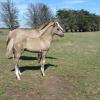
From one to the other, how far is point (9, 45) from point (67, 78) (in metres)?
2.29

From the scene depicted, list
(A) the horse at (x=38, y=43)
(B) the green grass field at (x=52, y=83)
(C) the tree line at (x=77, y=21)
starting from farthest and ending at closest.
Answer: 1. (C) the tree line at (x=77, y=21)
2. (A) the horse at (x=38, y=43)
3. (B) the green grass field at (x=52, y=83)

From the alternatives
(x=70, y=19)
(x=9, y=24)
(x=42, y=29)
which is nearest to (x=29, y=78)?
(x=42, y=29)

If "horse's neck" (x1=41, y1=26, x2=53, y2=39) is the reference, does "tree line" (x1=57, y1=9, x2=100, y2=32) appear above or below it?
below

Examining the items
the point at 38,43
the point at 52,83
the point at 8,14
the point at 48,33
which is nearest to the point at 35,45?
the point at 38,43

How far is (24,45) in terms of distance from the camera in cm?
1029

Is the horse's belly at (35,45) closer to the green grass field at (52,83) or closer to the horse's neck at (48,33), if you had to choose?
the horse's neck at (48,33)

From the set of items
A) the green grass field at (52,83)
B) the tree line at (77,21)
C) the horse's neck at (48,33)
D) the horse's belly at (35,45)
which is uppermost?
the horse's neck at (48,33)

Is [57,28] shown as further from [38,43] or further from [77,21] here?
[77,21]

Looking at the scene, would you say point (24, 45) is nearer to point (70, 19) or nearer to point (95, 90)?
point (95, 90)

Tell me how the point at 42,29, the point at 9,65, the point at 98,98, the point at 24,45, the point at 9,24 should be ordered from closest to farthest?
the point at 98,98 < the point at 24,45 < the point at 42,29 < the point at 9,65 < the point at 9,24

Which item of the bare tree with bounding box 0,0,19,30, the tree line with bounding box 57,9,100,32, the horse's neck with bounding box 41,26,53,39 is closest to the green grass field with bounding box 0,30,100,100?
the horse's neck with bounding box 41,26,53,39

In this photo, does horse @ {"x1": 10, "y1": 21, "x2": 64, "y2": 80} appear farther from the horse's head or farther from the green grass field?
the green grass field


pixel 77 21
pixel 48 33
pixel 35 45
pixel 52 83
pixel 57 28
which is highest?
pixel 57 28

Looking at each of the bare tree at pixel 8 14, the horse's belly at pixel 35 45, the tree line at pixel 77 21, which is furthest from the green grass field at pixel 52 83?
the tree line at pixel 77 21
